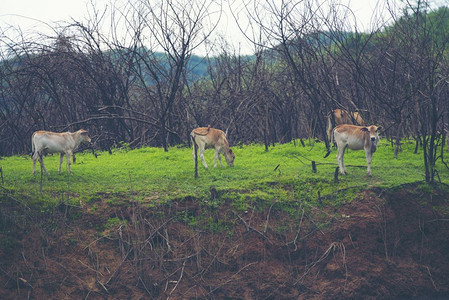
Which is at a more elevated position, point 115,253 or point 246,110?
point 246,110

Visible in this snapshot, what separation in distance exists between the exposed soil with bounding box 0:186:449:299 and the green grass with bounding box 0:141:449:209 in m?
0.32

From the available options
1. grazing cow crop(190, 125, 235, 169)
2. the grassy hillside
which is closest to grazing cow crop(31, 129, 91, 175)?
the grassy hillside

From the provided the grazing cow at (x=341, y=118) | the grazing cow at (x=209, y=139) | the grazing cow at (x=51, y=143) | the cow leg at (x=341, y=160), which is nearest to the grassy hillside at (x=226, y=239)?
the cow leg at (x=341, y=160)

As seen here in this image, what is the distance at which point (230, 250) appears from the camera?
11562mm

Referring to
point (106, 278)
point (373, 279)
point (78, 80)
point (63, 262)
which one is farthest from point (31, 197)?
point (78, 80)

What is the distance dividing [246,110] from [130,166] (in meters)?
Result: 6.03

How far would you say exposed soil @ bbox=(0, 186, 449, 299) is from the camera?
1089cm

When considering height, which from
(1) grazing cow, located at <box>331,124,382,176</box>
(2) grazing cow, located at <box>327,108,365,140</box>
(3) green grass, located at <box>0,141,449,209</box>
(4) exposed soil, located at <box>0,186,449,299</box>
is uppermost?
(2) grazing cow, located at <box>327,108,365,140</box>

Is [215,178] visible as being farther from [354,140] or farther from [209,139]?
[354,140]

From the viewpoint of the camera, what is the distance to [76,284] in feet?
35.5

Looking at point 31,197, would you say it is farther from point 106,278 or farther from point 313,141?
point 313,141

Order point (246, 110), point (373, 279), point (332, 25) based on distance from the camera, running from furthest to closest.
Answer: point (246, 110) < point (332, 25) < point (373, 279)

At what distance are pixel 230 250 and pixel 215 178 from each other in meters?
2.37

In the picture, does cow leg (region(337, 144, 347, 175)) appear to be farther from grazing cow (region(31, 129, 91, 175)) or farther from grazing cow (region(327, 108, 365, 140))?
grazing cow (region(31, 129, 91, 175))
